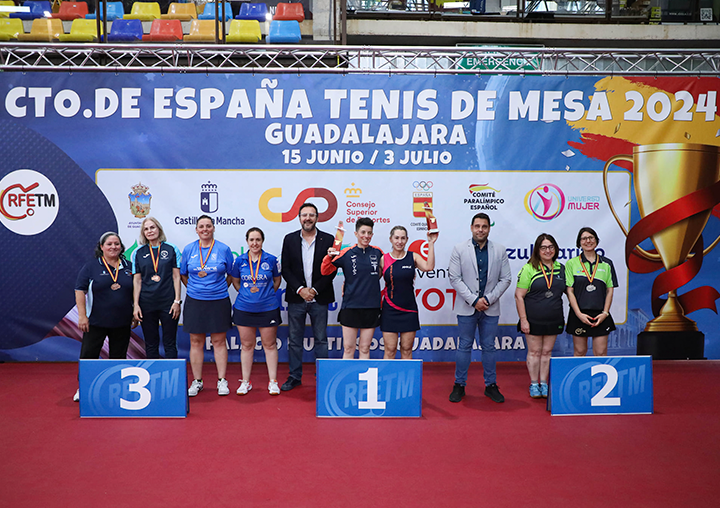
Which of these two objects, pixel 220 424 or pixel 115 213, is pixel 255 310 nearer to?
pixel 220 424

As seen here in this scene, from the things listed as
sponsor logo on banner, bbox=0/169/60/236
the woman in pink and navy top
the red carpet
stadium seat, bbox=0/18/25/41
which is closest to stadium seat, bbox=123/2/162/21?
stadium seat, bbox=0/18/25/41

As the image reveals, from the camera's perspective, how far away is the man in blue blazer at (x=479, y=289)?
411 cm

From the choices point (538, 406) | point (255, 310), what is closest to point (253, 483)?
point (255, 310)

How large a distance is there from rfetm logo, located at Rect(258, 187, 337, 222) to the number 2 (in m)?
1.84

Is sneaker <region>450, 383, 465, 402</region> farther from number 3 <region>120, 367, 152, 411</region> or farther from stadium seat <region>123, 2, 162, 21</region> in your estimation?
stadium seat <region>123, 2, 162, 21</region>

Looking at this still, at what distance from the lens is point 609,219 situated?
202 inches

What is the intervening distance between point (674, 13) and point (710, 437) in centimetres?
990

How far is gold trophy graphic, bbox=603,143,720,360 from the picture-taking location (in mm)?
5066

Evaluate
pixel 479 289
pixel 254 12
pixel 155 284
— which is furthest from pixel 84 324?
pixel 254 12

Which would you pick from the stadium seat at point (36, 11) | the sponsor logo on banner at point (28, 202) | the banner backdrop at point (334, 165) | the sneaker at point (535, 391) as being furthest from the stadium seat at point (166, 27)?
the sneaker at point (535, 391)

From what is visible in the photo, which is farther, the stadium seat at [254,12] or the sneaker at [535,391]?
the stadium seat at [254,12]

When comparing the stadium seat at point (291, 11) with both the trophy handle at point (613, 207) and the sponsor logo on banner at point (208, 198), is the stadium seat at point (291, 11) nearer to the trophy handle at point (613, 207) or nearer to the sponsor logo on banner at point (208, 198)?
the sponsor logo on banner at point (208, 198)

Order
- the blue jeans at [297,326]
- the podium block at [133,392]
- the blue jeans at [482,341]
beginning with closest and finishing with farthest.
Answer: the podium block at [133,392] → the blue jeans at [482,341] → the blue jeans at [297,326]

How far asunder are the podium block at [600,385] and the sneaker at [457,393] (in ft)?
2.17
